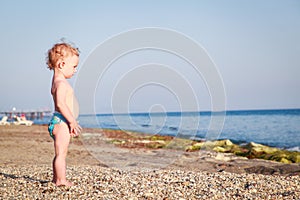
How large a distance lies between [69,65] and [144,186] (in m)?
1.89

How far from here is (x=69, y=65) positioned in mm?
4898

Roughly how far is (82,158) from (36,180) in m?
3.64

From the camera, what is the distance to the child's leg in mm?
4632

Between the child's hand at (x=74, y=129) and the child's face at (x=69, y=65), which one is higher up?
the child's face at (x=69, y=65)

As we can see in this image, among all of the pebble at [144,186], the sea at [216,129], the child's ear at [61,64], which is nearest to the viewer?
the pebble at [144,186]

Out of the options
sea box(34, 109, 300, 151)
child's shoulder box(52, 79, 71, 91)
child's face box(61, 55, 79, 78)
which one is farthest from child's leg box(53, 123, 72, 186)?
sea box(34, 109, 300, 151)

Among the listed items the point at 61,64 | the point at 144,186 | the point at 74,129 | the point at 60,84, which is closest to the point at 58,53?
the point at 61,64

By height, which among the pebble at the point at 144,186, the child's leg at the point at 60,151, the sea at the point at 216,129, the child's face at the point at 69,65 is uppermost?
the child's face at the point at 69,65

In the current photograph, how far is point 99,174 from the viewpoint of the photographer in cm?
575

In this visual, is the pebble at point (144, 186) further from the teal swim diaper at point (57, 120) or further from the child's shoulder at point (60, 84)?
the child's shoulder at point (60, 84)

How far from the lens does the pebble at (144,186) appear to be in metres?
4.34

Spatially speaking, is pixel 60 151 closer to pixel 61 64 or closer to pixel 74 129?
pixel 74 129

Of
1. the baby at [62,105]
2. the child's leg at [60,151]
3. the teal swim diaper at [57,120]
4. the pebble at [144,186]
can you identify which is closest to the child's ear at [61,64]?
the baby at [62,105]

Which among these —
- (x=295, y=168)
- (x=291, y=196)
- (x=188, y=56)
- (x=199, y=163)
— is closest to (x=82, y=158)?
(x=199, y=163)
